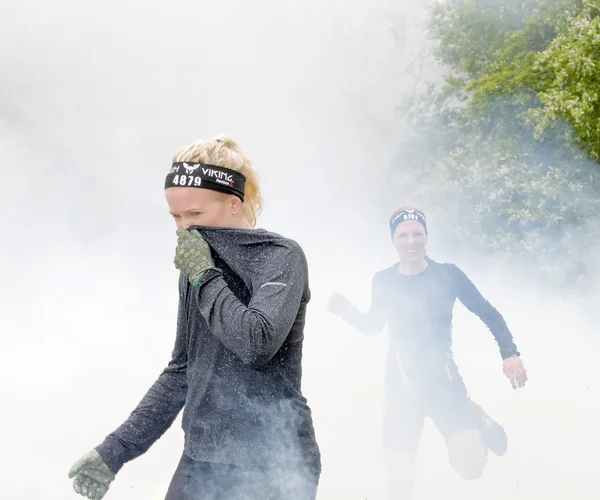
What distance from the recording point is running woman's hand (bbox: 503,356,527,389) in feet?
13.6

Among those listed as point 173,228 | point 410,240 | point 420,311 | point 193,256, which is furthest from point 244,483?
point 173,228

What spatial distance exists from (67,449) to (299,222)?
15.2ft

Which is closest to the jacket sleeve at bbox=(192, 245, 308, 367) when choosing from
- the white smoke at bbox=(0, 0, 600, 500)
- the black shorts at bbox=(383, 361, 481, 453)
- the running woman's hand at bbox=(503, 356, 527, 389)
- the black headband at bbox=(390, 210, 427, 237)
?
the running woman's hand at bbox=(503, 356, 527, 389)

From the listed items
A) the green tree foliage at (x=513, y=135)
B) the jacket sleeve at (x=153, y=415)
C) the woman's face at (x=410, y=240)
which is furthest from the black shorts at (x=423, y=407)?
the green tree foliage at (x=513, y=135)

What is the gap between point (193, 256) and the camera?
190 cm

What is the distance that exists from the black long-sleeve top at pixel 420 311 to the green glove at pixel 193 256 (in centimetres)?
266

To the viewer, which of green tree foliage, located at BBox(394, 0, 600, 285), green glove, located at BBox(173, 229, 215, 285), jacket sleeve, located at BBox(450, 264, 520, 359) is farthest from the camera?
green tree foliage, located at BBox(394, 0, 600, 285)

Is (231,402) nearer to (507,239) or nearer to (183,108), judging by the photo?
(183,108)

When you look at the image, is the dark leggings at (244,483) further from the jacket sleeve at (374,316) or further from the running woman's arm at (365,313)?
the jacket sleeve at (374,316)

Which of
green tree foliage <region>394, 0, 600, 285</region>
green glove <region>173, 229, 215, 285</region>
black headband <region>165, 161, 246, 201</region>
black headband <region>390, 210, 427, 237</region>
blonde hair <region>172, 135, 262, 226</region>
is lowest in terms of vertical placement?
green glove <region>173, 229, 215, 285</region>

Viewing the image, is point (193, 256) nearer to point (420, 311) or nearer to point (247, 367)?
point (247, 367)

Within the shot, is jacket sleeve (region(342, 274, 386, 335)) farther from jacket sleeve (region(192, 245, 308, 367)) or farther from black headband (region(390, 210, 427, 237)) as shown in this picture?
jacket sleeve (region(192, 245, 308, 367))

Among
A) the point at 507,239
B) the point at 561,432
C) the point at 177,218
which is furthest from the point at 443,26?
the point at 177,218

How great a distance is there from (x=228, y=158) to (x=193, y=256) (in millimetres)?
339
